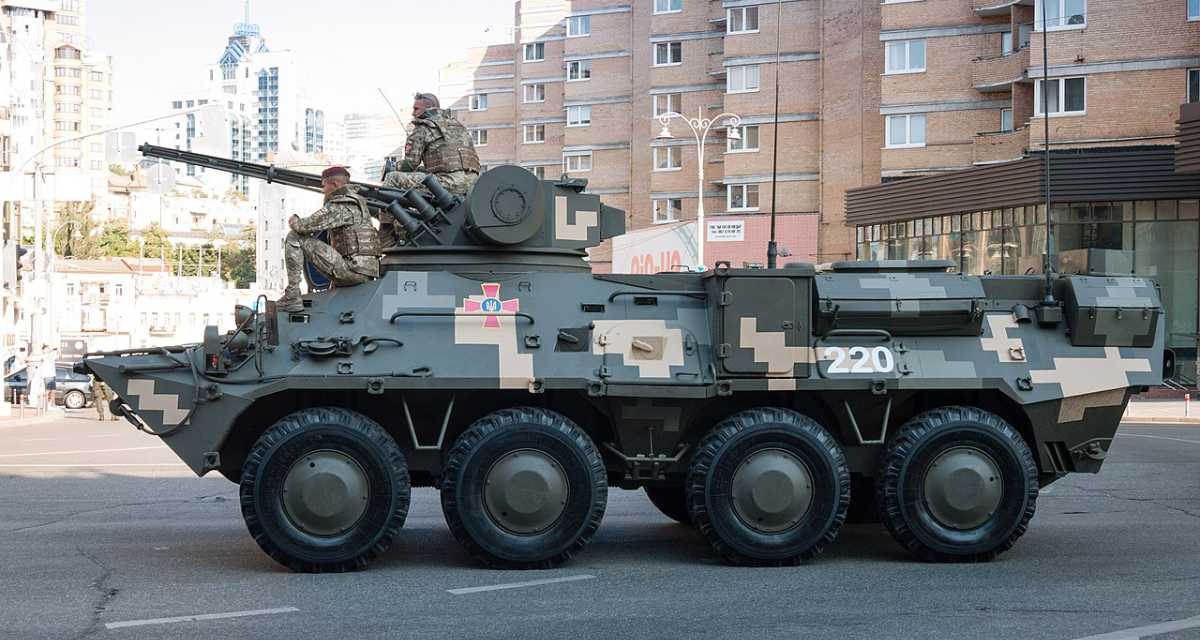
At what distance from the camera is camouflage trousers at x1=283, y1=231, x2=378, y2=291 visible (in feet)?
33.9

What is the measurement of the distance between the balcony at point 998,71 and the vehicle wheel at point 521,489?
1350 inches

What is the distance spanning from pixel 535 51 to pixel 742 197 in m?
26.2

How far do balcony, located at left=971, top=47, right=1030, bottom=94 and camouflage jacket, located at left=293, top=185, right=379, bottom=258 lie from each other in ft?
111

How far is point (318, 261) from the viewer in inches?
410

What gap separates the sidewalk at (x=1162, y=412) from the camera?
28.1 m

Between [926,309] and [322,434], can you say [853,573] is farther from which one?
[322,434]

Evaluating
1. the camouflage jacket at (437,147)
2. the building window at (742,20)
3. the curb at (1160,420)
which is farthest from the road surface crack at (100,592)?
the building window at (742,20)

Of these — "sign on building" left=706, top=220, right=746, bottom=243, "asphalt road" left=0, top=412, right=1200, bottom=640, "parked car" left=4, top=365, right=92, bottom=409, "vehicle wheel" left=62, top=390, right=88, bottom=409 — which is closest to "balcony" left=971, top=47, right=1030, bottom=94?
"sign on building" left=706, top=220, right=746, bottom=243

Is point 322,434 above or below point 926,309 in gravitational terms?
below

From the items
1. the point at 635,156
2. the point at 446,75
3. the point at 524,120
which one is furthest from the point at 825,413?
the point at 446,75

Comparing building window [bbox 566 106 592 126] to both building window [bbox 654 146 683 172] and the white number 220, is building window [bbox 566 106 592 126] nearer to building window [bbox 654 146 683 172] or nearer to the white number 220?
building window [bbox 654 146 683 172]

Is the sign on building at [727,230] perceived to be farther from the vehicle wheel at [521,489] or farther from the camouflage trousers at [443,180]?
the vehicle wheel at [521,489]

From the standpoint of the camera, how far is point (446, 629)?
8.05 m

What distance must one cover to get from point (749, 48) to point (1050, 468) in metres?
46.3
